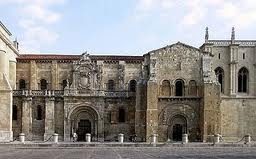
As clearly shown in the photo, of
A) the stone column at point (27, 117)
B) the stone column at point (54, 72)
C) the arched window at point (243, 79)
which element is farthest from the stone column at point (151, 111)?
the stone column at point (27, 117)

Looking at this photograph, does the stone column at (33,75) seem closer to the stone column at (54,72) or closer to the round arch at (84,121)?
the stone column at (54,72)

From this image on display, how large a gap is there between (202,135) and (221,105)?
263 inches

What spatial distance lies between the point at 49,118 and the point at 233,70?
19.7 meters

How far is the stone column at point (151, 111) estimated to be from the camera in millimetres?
53594

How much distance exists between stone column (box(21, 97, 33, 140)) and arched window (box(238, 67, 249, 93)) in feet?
72.0

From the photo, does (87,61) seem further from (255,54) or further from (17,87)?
(255,54)

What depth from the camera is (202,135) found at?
53.3 m

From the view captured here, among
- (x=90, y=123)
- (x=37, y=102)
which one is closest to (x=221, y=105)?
(x=90, y=123)

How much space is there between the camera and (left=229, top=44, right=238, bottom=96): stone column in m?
59.5

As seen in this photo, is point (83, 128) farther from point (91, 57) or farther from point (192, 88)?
point (192, 88)

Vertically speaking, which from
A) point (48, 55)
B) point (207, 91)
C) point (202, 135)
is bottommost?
point (202, 135)

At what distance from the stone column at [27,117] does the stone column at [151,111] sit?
487 inches

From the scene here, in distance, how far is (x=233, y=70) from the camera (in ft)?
196

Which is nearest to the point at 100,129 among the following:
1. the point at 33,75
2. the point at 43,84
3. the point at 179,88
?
the point at 43,84
